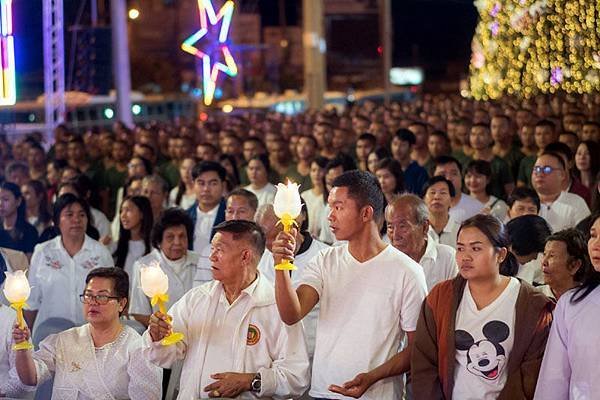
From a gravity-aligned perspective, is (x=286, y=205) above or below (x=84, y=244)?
above

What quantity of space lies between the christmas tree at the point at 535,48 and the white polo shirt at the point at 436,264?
21.0 feet

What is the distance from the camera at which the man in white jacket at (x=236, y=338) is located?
21.5 feet

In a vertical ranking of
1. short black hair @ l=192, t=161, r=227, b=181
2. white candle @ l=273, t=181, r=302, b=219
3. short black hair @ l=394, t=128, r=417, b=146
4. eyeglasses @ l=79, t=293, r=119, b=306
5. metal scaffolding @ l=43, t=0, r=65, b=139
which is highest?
metal scaffolding @ l=43, t=0, r=65, b=139

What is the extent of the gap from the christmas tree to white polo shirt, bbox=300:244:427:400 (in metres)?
7.57

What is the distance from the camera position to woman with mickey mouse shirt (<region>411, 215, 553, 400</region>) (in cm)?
614

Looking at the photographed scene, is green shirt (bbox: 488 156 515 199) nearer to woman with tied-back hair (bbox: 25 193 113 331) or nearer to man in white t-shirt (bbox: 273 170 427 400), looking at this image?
woman with tied-back hair (bbox: 25 193 113 331)

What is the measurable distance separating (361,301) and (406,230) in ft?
3.45

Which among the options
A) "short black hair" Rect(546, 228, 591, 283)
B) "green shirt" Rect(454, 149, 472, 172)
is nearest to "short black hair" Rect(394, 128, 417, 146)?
"green shirt" Rect(454, 149, 472, 172)

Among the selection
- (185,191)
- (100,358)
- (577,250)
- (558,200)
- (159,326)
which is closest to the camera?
(159,326)

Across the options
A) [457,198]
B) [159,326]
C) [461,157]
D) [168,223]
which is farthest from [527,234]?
[461,157]

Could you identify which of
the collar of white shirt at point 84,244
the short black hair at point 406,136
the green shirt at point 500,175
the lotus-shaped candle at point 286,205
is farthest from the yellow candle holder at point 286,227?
the short black hair at point 406,136

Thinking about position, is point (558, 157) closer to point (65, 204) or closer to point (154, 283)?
point (65, 204)

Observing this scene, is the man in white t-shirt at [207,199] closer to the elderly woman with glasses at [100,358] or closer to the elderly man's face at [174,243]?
the elderly man's face at [174,243]

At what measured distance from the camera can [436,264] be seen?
7711mm
